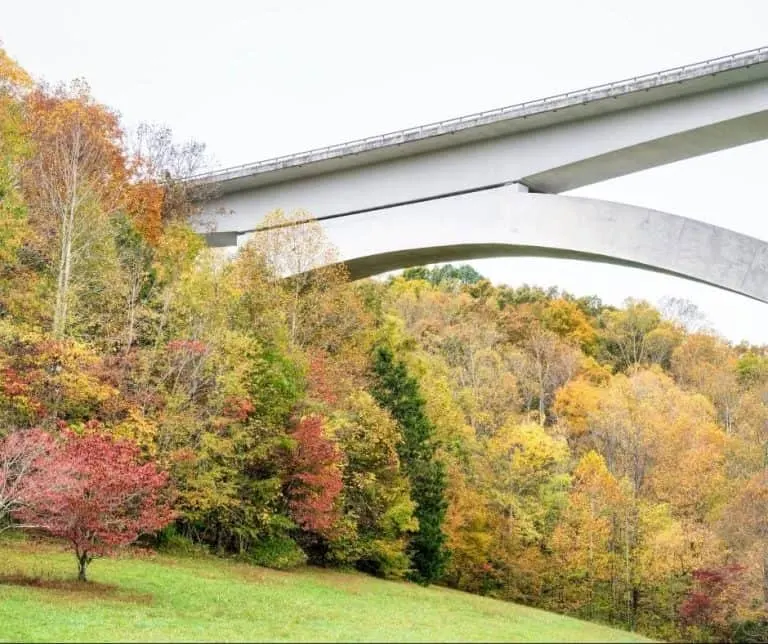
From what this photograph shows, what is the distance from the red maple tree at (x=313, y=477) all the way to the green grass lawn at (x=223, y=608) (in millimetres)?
1704

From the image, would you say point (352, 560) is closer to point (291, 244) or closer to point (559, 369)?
point (291, 244)

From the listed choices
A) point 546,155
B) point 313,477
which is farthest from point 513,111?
point 313,477

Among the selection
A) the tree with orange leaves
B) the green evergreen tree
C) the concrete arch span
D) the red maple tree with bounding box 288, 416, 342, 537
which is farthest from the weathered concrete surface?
the red maple tree with bounding box 288, 416, 342, 537

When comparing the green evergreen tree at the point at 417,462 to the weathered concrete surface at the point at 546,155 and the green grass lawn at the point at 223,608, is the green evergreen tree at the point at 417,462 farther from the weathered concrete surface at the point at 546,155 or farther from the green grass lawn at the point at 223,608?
the weathered concrete surface at the point at 546,155

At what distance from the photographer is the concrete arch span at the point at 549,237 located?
25531 millimetres

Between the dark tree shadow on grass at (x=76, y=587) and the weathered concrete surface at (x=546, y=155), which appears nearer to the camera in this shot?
the dark tree shadow on grass at (x=76, y=587)

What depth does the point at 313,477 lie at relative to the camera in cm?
2775

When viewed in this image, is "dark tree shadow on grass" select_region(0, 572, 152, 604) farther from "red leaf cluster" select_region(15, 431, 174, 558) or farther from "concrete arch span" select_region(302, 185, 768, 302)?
"concrete arch span" select_region(302, 185, 768, 302)

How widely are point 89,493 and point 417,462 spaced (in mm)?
16470

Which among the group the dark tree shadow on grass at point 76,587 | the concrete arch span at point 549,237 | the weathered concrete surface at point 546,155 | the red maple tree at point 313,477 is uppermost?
the weathered concrete surface at point 546,155

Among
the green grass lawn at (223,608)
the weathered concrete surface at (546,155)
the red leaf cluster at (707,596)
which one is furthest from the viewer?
the red leaf cluster at (707,596)

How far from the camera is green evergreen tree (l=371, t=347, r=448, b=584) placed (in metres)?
33.9

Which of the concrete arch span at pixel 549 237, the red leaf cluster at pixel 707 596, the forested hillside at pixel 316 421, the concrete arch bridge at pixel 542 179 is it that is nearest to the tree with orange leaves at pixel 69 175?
the forested hillside at pixel 316 421

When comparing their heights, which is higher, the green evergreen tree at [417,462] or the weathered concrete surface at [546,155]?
the weathered concrete surface at [546,155]
